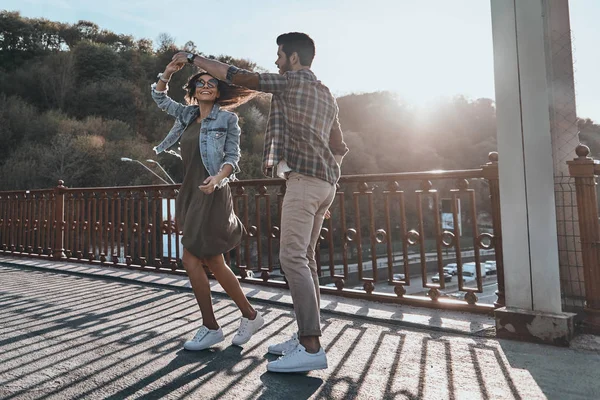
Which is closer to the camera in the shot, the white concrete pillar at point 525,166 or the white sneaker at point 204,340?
the white sneaker at point 204,340

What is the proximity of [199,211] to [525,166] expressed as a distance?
7.27ft

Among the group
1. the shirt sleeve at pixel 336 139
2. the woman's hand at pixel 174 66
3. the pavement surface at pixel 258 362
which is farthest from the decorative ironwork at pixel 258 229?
the woman's hand at pixel 174 66

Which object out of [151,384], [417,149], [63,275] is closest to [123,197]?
[63,275]

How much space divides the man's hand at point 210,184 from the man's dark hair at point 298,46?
82 cm

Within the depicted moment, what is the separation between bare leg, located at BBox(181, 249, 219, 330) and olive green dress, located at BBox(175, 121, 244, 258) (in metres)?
0.08

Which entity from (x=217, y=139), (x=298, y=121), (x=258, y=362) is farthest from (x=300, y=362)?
(x=217, y=139)

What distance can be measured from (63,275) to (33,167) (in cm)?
2725

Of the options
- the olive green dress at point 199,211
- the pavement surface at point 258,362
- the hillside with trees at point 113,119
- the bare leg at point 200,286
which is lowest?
the pavement surface at point 258,362

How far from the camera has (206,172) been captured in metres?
2.53

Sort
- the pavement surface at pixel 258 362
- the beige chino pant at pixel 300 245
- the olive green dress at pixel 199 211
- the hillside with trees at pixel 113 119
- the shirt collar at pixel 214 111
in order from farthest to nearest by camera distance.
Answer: the hillside with trees at pixel 113 119
the shirt collar at pixel 214 111
the olive green dress at pixel 199 211
the beige chino pant at pixel 300 245
the pavement surface at pixel 258 362

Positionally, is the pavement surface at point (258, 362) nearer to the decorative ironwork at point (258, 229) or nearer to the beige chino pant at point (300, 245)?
the beige chino pant at point (300, 245)

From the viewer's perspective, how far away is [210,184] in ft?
7.57

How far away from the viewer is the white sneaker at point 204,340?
2.44m

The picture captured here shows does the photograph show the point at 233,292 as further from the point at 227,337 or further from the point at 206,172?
the point at 206,172
